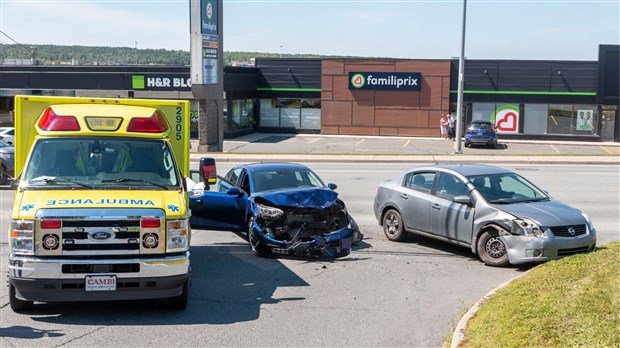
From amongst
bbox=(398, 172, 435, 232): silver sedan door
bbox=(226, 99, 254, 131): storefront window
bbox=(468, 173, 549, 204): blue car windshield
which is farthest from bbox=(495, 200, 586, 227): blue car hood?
bbox=(226, 99, 254, 131): storefront window

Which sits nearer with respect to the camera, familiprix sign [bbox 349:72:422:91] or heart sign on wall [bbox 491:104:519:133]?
heart sign on wall [bbox 491:104:519:133]

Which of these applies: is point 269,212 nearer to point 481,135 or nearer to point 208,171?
point 208,171

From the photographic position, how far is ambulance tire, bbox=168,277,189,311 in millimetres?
8773

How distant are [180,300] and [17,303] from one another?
6.07ft

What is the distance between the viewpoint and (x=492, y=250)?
11.9 m

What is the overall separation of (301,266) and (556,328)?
5150 millimetres

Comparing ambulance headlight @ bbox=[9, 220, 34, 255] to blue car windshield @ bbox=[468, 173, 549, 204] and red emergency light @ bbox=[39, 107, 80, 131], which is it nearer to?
red emergency light @ bbox=[39, 107, 80, 131]

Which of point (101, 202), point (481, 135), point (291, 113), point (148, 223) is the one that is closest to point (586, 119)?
point (481, 135)

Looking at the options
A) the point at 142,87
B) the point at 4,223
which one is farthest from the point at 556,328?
the point at 142,87

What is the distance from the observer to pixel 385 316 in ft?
29.2

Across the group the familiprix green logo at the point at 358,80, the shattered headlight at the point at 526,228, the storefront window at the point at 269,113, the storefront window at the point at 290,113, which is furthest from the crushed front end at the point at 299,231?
the storefront window at the point at 269,113

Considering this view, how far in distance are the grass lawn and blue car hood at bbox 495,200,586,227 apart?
120 centimetres

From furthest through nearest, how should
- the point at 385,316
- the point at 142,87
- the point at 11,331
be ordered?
the point at 142,87 → the point at 385,316 → the point at 11,331

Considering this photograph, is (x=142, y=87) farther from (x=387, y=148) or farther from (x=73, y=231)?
(x=73, y=231)
